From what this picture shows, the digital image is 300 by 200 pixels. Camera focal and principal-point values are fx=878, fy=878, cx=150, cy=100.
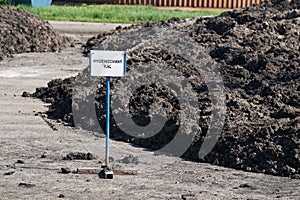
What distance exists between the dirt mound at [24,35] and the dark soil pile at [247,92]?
5041 mm

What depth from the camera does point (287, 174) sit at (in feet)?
32.1

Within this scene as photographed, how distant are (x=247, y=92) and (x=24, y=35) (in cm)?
919

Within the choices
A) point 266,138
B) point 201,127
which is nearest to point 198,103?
point 201,127

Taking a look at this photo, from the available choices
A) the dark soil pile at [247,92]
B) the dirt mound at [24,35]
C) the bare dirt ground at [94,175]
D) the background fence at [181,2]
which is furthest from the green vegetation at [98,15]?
the bare dirt ground at [94,175]

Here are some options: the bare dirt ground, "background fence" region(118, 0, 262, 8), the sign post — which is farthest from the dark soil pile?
"background fence" region(118, 0, 262, 8)

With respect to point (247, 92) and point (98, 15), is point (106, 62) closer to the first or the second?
point (247, 92)

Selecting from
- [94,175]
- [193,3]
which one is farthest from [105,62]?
[193,3]

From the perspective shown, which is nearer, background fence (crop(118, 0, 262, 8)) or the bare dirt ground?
the bare dirt ground

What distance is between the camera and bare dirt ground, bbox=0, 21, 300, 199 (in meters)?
8.87

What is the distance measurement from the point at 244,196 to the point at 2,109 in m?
5.43

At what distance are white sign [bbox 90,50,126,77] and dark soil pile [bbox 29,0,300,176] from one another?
69.5 inches

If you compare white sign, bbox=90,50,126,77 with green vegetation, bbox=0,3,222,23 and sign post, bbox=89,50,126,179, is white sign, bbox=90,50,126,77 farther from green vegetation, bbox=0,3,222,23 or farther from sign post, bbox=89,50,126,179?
green vegetation, bbox=0,3,222,23

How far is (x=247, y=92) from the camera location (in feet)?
39.9

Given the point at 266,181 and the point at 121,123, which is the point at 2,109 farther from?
the point at 266,181
